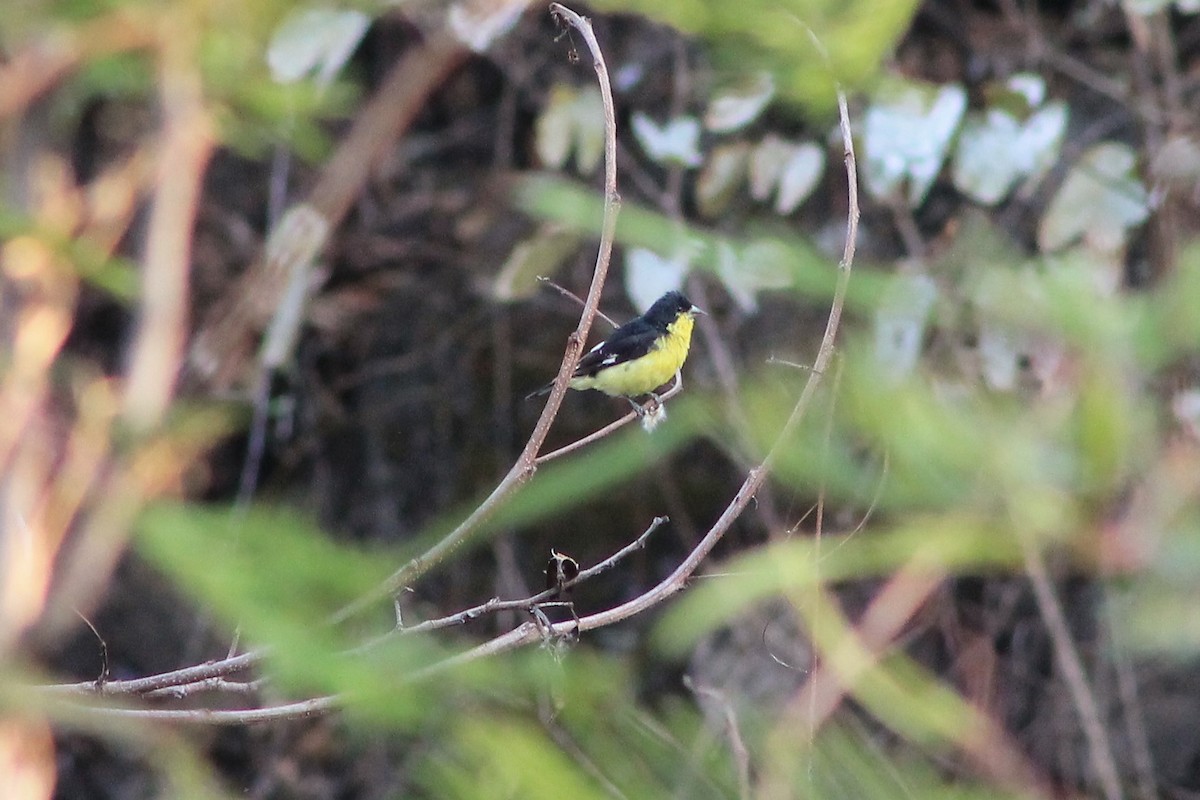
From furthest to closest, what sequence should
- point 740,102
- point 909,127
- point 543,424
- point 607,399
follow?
point 607,399 < point 740,102 < point 909,127 < point 543,424

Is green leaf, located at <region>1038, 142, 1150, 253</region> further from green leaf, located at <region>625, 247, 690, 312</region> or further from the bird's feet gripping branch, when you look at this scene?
the bird's feet gripping branch

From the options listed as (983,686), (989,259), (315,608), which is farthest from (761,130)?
(315,608)

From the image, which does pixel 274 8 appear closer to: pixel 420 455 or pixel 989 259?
pixel 989 259

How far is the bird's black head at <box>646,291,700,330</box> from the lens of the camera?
3648mm

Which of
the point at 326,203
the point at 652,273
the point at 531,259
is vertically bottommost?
the point at 531,259

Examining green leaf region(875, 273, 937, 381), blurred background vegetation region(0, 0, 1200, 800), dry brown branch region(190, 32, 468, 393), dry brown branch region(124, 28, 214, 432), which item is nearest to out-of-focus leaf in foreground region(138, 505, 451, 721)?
blurred background vegetation region(0, 0, 1200, 800)

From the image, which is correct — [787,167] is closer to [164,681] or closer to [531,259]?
[531,259]

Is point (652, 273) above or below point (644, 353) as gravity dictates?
above

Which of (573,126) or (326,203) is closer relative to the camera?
(326,203)

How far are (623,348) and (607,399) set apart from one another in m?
1.19

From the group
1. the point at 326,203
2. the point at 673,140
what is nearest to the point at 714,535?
the point at 326,203

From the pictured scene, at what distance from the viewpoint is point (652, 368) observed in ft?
11.9

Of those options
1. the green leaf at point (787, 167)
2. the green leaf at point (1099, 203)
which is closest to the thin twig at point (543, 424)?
the green leaf at point (787, 167)

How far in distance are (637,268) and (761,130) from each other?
50.4 inches
